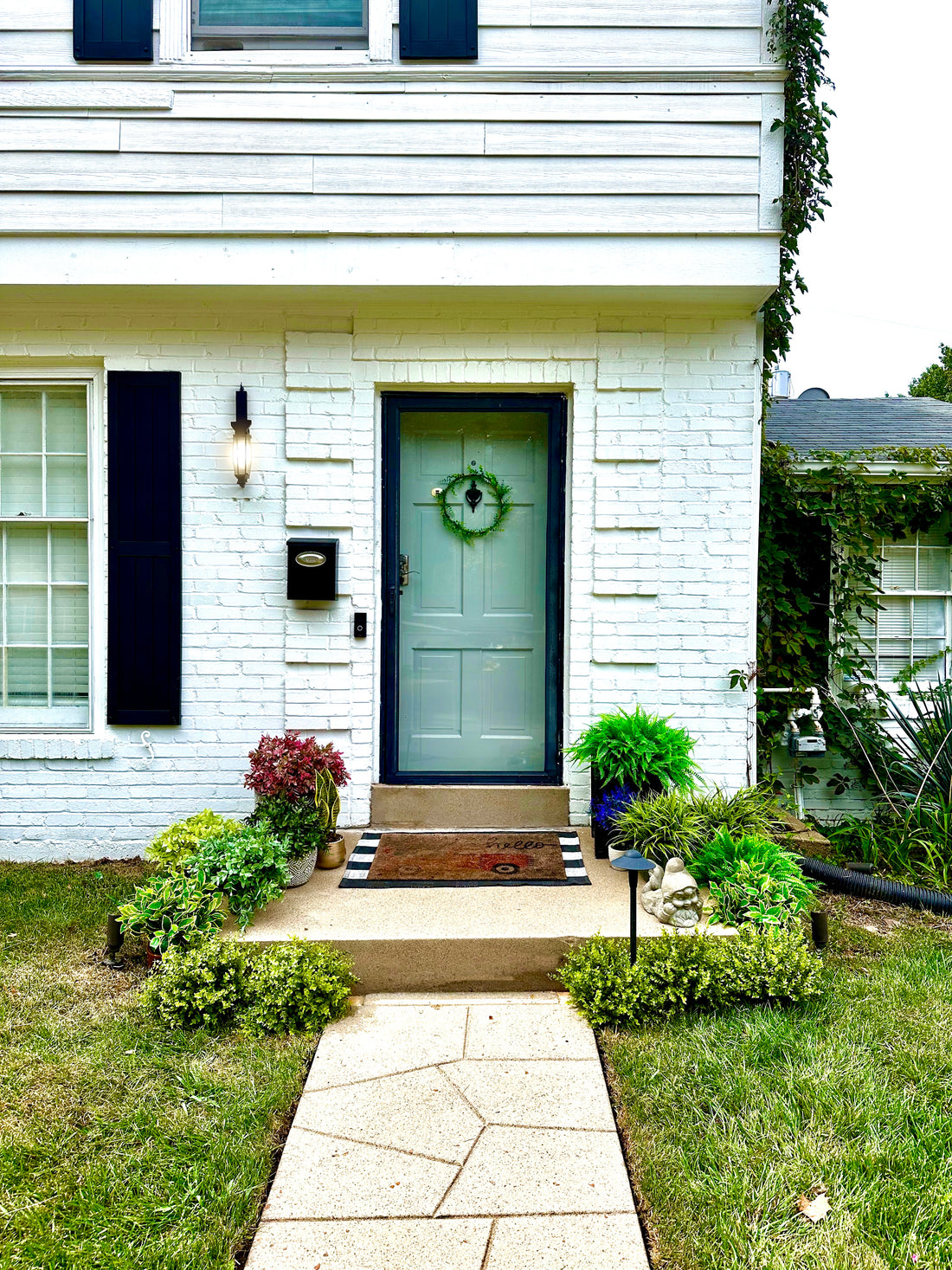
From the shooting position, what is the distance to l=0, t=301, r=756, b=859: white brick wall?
457 centimetres

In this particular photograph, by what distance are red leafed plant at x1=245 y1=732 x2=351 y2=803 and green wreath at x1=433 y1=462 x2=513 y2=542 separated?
4.66ft

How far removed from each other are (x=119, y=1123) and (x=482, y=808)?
2456 mm

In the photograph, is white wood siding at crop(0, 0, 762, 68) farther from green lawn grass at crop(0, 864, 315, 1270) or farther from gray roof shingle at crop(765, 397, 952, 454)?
green lawn grass at crop(0, 864, 315, 1270)

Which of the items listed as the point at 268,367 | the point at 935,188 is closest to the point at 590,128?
the point at 268,367

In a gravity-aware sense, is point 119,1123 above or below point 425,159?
below

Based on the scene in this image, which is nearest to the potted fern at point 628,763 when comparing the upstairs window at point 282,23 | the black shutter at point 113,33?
the upstairs window at point 282,23

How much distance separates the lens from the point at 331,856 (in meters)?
4.13

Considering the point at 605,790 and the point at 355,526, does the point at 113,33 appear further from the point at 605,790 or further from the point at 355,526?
the point at 605,790

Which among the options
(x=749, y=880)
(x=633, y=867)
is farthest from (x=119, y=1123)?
(x=749, y=880)

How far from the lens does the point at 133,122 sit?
4289 mm

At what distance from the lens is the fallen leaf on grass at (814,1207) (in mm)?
2039

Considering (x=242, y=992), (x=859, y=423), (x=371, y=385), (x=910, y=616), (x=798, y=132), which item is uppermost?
(x=798, y=132)

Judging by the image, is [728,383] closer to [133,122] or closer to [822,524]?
[822,524]

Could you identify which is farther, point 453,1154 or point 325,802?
point 325,802
